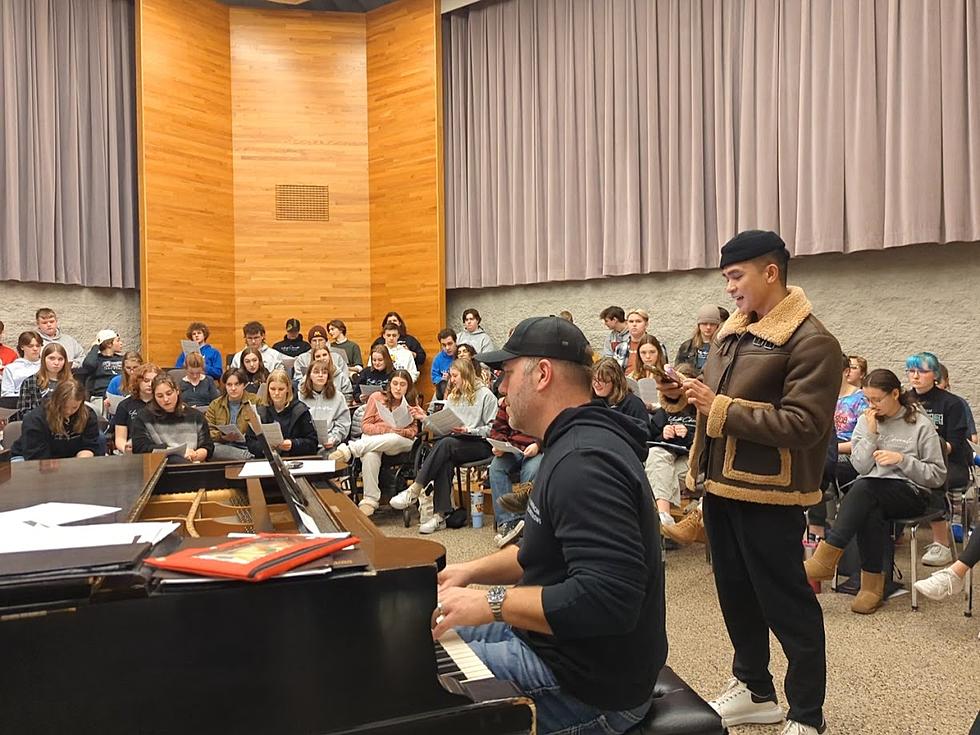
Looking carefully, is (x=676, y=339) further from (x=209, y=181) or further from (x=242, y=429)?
(x=209, y=181)

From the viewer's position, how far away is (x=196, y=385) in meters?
7.25

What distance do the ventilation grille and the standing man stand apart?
8.95 meters

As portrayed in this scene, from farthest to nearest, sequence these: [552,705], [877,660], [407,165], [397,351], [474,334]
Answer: [407,165] → [474,334] → [397,351] → [877,660] → [552,705]

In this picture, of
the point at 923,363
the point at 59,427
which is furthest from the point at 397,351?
the point at 923,363

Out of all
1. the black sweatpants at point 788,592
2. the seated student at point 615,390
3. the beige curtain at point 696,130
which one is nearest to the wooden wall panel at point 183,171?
the beige curtain at point 696,130

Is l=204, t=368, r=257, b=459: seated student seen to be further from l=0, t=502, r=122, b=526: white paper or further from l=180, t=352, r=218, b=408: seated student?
l=0, t=502, r=122, b=526: white paper

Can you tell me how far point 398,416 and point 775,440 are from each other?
14.3 ft

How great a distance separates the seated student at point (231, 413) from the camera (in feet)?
20.3

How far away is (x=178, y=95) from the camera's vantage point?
991cm

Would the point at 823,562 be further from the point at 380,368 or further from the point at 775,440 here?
the point at 380,368

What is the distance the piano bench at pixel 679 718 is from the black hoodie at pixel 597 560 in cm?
10

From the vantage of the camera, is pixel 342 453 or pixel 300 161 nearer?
pixel 342 453

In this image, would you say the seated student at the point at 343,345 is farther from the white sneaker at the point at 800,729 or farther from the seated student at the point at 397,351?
the white sneaker at the point at 800,729

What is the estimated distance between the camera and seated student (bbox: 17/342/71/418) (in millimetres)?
6418
